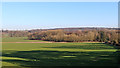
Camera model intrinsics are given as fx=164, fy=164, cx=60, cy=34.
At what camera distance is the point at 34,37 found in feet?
224

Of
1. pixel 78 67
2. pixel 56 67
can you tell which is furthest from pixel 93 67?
pixel 56 67

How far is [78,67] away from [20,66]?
14.3 feet

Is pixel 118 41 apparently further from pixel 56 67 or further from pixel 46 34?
pixel 46 34

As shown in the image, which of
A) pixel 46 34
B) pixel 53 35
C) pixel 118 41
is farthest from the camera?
pixel 46 34

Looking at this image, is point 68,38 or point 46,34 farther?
point 46,34

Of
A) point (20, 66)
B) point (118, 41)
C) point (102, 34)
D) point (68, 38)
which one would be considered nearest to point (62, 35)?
point (68, 38)

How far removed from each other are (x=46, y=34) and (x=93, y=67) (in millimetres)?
55246

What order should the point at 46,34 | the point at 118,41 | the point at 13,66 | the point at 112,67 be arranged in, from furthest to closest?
the point at 46,34, the point at 118,41, the point at 13,66, the point at 112,67

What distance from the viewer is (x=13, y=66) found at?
12.3 m

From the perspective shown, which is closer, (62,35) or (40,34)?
(62,35)

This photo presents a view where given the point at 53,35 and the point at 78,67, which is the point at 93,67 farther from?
the point at 53,35

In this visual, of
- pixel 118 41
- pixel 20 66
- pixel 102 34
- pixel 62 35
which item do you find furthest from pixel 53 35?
pixel 20 66

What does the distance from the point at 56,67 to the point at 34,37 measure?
5740cm

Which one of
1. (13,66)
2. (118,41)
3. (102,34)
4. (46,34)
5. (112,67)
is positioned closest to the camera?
(112,67)
